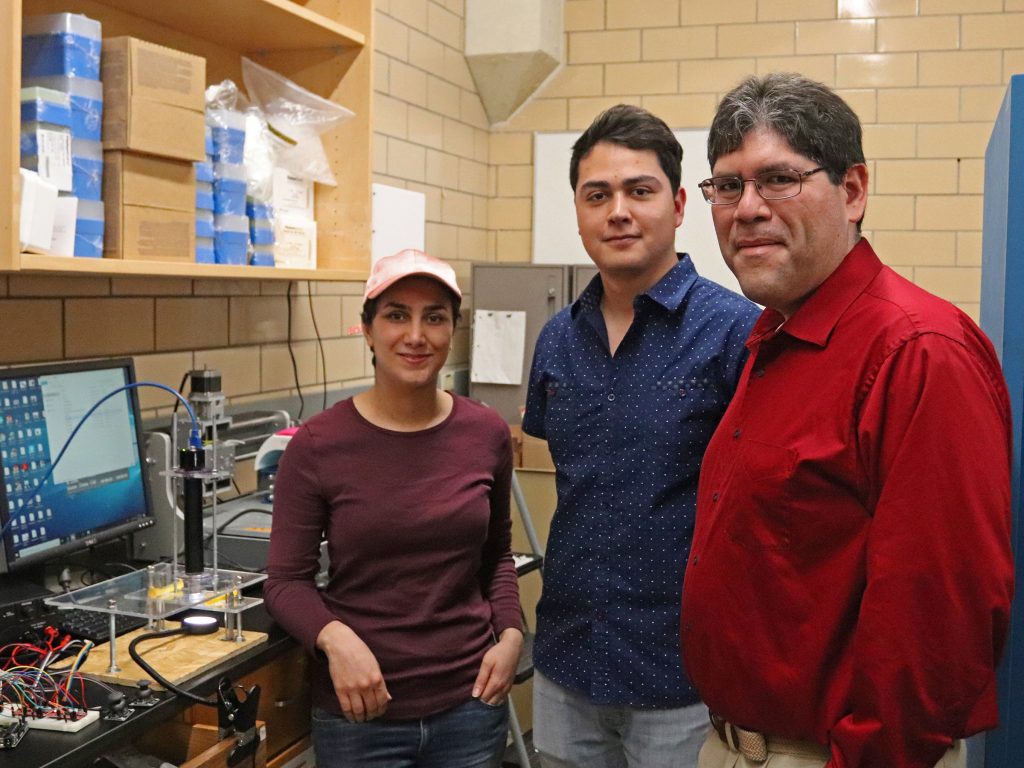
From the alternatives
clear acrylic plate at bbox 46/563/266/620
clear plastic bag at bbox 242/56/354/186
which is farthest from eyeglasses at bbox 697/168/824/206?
clear plastic bag at bbox 242/56/354/186

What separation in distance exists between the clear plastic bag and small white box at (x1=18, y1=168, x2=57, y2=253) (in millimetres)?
927

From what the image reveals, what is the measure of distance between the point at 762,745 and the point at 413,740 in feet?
2.18

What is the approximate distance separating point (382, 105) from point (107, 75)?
1701mm

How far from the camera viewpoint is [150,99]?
6.76ft

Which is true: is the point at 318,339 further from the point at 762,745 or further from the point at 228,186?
the point at 762,745

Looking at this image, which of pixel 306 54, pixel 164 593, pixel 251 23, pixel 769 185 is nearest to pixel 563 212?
pixel 306 54

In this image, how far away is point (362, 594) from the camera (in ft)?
5.99

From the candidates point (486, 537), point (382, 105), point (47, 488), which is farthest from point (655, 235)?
point (382, 105)

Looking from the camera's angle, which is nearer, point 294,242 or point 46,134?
point 46,134

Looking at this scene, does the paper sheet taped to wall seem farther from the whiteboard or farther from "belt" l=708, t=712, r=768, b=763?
"belt" l=708, t=712, r=768, b=763

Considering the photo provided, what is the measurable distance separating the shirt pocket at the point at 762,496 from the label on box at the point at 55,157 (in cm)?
129

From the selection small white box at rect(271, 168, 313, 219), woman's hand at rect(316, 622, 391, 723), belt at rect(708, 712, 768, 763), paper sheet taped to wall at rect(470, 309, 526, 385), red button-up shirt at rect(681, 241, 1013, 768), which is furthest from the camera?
paper sheet taped to wall at rect(470, 309, 526, 385)

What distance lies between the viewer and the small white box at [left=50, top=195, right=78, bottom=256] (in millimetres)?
1899

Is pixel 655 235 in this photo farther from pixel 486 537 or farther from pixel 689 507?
pixel 486 537
